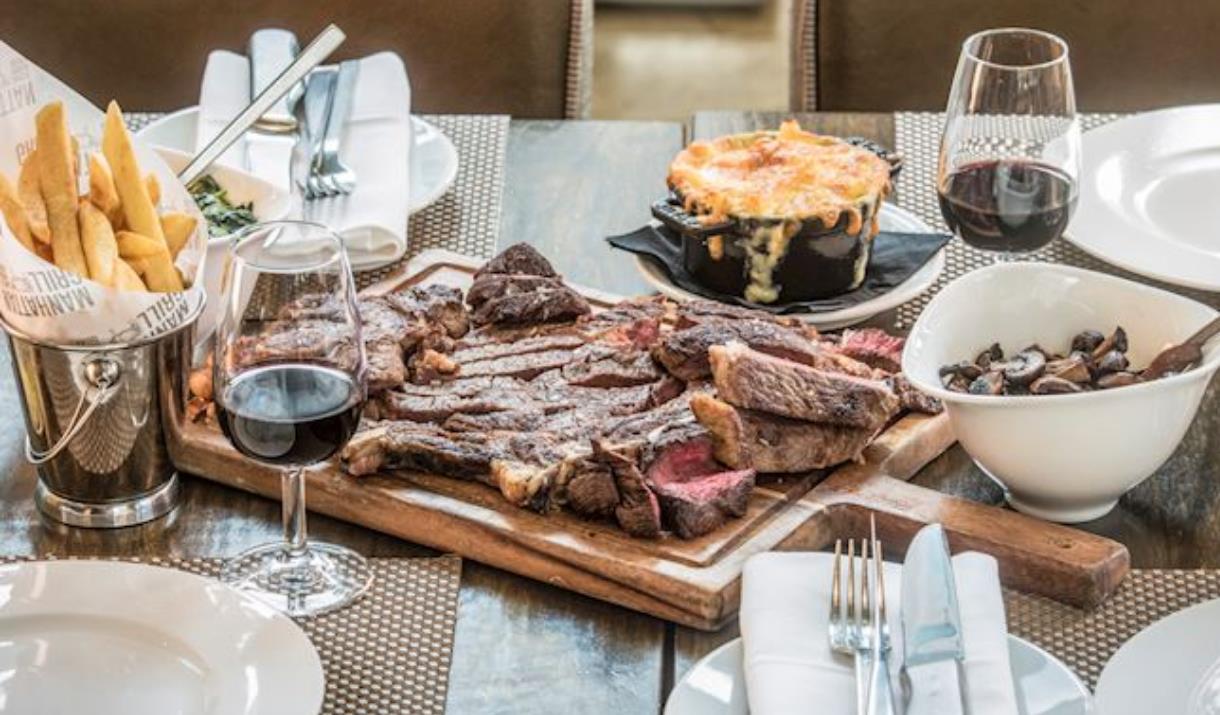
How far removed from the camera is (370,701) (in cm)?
143

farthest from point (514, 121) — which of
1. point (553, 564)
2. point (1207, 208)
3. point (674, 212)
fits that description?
point (553, 564)

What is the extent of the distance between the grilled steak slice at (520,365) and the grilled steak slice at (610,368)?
13mm

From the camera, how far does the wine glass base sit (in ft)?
5.10

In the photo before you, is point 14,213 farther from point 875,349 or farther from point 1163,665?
point 1163,665

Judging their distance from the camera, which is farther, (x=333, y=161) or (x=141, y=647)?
(x=333, y=161)

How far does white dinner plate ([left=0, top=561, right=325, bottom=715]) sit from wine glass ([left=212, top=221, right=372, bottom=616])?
4.9 inches

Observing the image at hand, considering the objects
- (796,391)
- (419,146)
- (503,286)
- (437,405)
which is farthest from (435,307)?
(419,146)

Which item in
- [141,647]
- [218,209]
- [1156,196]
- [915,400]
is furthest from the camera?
[1156,196]

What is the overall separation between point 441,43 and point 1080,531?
160 cm

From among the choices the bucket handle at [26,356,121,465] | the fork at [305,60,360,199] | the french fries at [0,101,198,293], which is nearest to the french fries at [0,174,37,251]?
the french fries at [0,101,198,293]

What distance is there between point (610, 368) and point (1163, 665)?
23.5 inches

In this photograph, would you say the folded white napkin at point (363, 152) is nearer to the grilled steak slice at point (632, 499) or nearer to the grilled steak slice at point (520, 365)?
the grilled steak slice at point (520, 365)

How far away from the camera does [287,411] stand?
1.48 metres

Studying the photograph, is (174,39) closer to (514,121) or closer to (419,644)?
(514,121)
